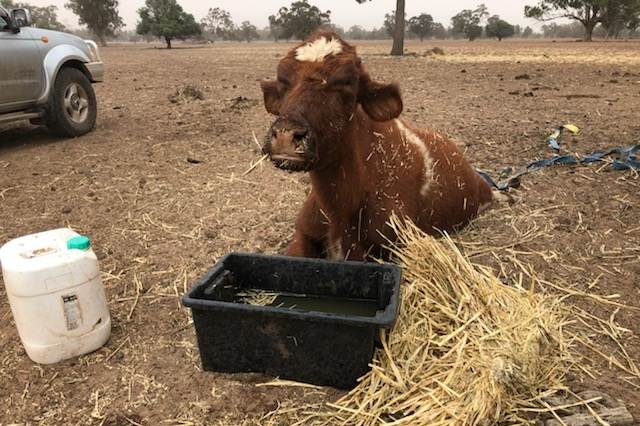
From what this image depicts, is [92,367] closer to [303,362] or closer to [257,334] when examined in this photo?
[257,334]

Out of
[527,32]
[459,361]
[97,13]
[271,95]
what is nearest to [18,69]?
[271,95]

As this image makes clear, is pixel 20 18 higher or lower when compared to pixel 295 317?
higher

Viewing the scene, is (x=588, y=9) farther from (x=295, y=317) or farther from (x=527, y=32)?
(x=527, y=32)

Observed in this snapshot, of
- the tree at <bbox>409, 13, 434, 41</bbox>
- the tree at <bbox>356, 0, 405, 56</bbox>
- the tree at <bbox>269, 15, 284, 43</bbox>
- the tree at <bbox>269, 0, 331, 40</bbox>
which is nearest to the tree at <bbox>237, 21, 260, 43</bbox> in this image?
the tree at <bbox>269, 15, 284, 43</bbox>

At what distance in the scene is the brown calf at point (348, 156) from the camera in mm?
2859

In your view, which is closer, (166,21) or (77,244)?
(77,244)

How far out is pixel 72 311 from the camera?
110 inches

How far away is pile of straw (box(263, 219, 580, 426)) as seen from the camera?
2277 mm

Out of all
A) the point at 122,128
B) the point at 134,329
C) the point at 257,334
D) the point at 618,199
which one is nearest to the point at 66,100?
the point at 122,128

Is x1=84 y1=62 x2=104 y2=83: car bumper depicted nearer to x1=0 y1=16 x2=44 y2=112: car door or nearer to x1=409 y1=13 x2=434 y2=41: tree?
x1=0 y1=16 x2=44 y2=112: car door

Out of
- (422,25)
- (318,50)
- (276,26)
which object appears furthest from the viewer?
(422,25)

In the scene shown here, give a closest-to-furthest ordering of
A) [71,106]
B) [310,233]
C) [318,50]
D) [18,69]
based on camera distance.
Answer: [318,50] → [310,233] → [18,69] → [71,106]

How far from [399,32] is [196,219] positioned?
951 inches

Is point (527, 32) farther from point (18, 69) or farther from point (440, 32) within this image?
point (18, 69)
